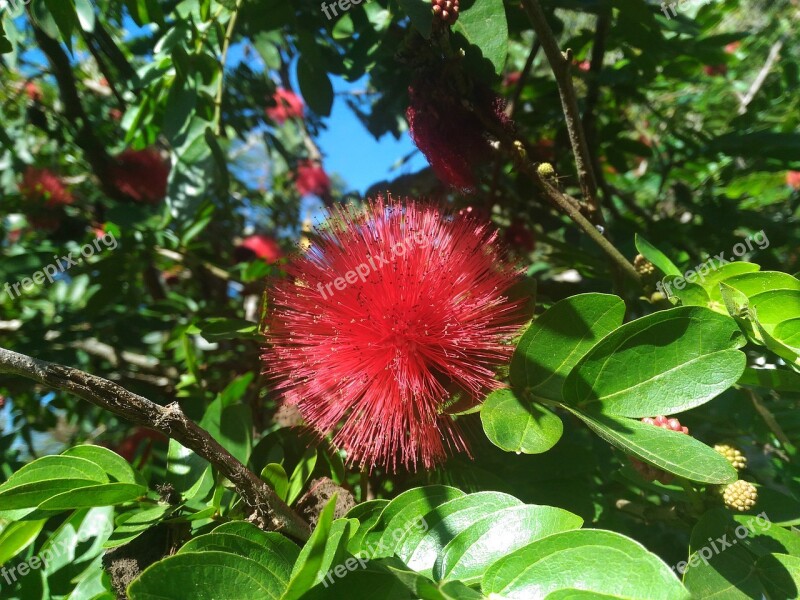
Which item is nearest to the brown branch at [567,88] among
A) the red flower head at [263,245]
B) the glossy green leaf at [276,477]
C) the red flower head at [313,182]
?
the glossy green leaf at [276,477]

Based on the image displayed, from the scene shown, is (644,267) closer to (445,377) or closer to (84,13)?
(445,377)

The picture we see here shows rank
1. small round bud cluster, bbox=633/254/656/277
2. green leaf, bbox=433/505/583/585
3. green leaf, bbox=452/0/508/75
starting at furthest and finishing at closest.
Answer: small round bud cluster, bbox=633/254/656/277 < green leaf, bbox=452/0/508/75 < green leaf, bbox=433/505/583/585

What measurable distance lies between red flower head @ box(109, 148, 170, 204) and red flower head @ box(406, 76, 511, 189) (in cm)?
175

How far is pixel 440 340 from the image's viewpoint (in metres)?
1.19

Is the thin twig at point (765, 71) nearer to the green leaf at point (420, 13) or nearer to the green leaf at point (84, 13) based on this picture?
the green leaf at point (420, 13)

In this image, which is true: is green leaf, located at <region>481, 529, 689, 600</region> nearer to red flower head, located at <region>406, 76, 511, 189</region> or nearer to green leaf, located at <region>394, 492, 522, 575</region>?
green leaf, located at <region>394, 492, 522, 575</region>

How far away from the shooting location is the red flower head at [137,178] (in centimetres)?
260

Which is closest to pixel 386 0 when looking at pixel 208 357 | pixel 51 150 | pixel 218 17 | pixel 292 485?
pixel 218 17

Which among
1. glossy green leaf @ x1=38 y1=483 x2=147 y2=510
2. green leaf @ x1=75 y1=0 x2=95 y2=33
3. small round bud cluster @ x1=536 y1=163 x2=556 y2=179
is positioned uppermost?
green leaf @ x1=75 y1=0 x2=95 y2=33

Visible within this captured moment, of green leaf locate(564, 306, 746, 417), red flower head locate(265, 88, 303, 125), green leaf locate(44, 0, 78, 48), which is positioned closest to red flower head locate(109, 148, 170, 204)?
red flower head locate(265, 88, 303, 125)

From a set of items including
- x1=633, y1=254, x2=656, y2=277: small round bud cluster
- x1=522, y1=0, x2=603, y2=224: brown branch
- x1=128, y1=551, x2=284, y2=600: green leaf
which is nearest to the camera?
x1=128, y1=551, x2=284, y2=600: green leaf

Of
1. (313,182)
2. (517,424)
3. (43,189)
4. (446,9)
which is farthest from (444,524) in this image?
(313,182)

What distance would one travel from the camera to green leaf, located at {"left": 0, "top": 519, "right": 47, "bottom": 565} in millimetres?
1046

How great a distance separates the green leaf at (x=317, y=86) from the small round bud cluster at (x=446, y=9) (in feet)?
2.31
